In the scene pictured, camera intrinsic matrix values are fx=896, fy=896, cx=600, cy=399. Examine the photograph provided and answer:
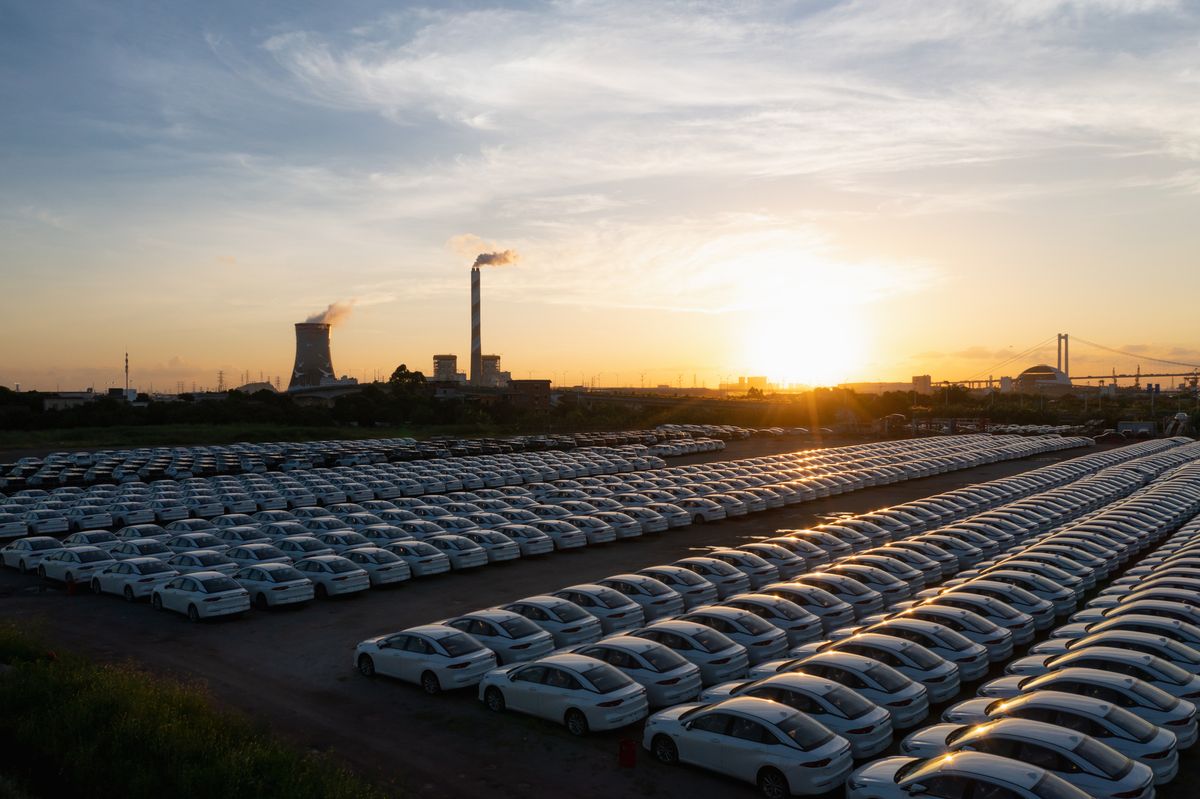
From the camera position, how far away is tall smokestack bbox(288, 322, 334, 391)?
171 m

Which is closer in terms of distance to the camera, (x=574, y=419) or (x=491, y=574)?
(x=491, y=574)

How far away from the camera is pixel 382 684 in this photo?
52.1 feet

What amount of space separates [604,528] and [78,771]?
2004 cm

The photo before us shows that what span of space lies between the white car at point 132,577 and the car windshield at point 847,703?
16.8 metres

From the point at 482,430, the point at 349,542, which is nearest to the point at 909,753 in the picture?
the point at 349,542

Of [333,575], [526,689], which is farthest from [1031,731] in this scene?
[333,575]

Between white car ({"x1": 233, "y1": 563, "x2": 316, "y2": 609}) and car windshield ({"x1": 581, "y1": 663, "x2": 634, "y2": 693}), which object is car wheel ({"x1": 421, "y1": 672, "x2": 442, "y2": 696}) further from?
white car ({"x1": 233, "y1": 563, "x2": 316, "y2": 609})

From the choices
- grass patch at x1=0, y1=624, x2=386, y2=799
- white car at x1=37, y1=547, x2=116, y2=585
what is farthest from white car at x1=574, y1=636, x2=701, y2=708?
white car at x1=37, y1=547, x2=116, y2=585

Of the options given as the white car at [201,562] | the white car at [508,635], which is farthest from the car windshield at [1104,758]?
the white car at [201,562]

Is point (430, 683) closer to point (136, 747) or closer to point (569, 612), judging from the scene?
point (569, 612)

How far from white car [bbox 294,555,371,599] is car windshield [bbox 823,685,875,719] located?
13.8 meters

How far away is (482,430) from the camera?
91.7 m

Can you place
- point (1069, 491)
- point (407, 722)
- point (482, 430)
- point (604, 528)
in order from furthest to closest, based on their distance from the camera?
point (482, 430) < point (1069, 491) < point (604, 528) < point (407, 722)

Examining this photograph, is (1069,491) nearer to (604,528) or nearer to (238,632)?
(604,528)
